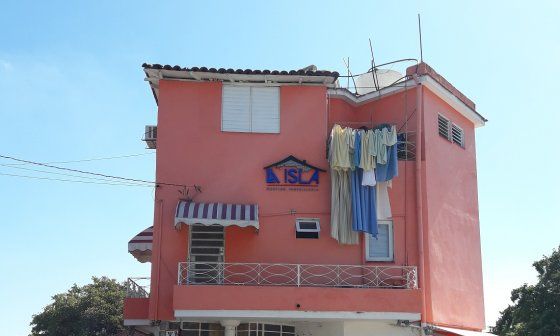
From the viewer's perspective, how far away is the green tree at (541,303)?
36500 mm

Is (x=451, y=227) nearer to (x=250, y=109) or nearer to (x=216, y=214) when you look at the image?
(x=250, y=109)

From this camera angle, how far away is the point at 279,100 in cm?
2348

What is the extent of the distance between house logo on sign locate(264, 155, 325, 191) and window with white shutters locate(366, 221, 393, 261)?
7.47 ft

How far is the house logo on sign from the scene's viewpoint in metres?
22.7

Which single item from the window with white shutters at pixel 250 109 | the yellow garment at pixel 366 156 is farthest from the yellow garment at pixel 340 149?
the window with white shutters at pixel 250 109

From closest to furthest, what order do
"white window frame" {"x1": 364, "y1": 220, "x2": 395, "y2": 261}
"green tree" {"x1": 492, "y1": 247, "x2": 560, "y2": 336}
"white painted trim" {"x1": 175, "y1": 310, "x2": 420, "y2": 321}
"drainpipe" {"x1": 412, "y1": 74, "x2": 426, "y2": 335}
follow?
"white painted trim" {"x1": 175, "y1": 310, "x2": 420, "y2": 321} < "drainpipe" {"x1": 412, "y1": 74, "x2": 426, "y2": 335} < "white window frame" {"x1": 364, "y1": 220, "x2": 395, "y2": 261} < "green tree" {"x1": 492, "y1": 247, "x2": 560, "y2": 336}

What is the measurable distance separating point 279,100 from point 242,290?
6454 mm

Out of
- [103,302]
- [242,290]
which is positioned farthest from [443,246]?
[103,302]

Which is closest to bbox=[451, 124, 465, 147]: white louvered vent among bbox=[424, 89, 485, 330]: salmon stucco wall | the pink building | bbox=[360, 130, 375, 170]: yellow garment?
bbox=[424, 89, 485, 330]: salmon stucco wall

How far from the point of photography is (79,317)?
4631 cm

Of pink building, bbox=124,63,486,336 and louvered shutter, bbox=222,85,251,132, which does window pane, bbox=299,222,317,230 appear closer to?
pink building, bbox=124,63,486,336

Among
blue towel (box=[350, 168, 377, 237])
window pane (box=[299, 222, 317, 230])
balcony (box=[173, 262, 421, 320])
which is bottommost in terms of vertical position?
balcony (box=[173, 262, 421, 320])

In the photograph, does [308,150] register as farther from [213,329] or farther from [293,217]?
[213,329]

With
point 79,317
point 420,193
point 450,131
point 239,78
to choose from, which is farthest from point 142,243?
point 79,317
